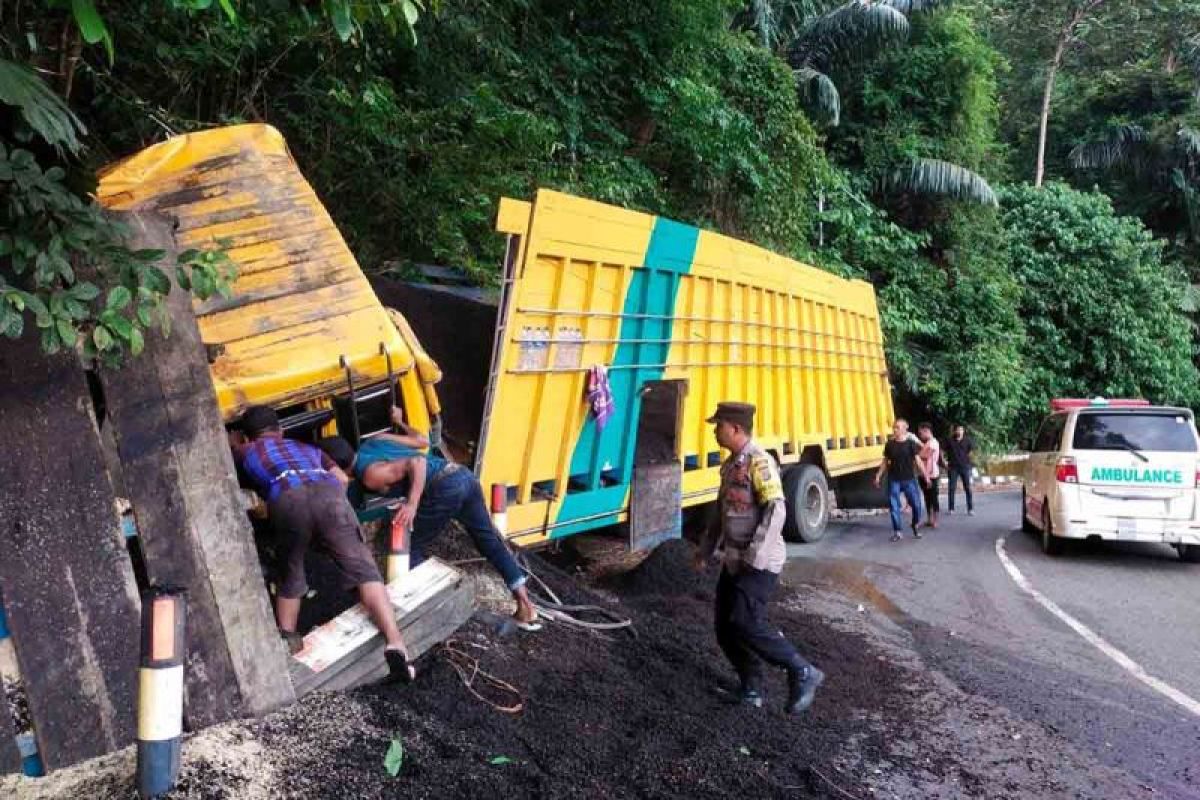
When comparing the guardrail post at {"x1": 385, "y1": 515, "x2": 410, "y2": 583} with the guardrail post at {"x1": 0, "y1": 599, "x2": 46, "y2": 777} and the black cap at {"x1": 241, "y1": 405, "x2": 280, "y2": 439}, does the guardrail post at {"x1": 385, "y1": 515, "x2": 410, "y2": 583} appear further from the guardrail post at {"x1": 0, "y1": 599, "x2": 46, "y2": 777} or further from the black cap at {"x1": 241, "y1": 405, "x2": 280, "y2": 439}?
the guardrail post at {"x1": 0, "y1": 599, "x2": 46, "y2": 777}

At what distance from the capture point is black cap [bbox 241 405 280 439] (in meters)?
4.13

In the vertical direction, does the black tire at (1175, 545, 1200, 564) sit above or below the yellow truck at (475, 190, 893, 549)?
below

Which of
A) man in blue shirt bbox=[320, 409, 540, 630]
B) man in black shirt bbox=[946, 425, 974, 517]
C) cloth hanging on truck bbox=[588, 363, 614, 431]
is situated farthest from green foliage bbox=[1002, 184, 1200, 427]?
man in blue shirt bbox=[320, 409, 540, 630]

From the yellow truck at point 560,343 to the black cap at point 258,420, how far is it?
8cm

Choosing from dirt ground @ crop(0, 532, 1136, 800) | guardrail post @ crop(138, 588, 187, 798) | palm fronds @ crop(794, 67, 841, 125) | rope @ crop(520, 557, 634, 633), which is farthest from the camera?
palm fronds @ crop(794, 67, 841, 125)

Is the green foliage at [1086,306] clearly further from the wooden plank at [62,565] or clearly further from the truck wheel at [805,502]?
the wooden plank at [62,565]

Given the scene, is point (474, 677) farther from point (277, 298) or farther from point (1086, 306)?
point (1086, 306)

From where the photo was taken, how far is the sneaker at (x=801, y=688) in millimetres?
4555

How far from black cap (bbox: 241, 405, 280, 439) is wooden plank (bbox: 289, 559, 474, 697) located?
0.86m

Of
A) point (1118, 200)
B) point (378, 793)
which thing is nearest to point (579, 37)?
point (378, 793)

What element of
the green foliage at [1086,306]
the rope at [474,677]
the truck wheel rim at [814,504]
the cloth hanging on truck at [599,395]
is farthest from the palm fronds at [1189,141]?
the rope at [474,677]

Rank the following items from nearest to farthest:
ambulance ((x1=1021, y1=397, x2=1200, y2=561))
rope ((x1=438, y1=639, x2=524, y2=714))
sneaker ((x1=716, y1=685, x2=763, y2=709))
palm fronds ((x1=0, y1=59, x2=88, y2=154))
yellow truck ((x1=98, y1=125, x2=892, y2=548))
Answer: palm fronds ((x1=0, y1=59, x2=88, y2=154))
rope ((x1=438, y1=639, x2=524, y2=714))
yellow truck ((x1=98, y1=125, x2=892, y2=548))
sneaker ((x1=716, y1=685, x2=763, y2=709))
ambulance ((x1=1021, y1=397, x2=1200, y2=561))

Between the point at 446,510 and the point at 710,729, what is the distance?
1.78 m

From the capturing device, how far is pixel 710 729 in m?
4.13
